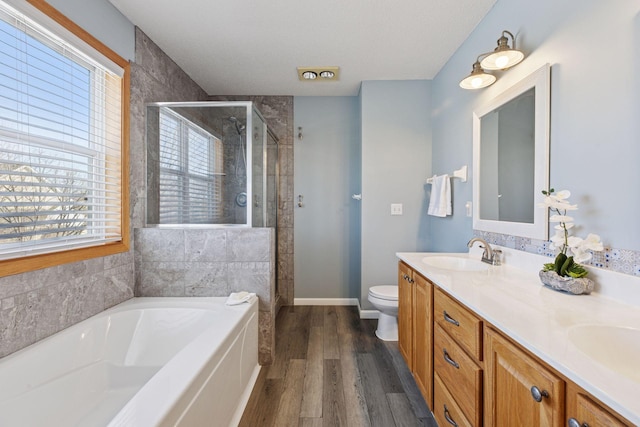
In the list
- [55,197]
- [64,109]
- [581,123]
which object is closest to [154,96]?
[64,109]

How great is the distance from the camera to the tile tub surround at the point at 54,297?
1.24 meters

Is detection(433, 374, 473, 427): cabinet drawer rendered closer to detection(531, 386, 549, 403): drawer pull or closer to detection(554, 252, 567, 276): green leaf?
detection(531, 386, 549, 403): drawer pull

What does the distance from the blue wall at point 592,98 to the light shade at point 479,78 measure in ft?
0.34

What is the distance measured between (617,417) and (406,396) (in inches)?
57.3

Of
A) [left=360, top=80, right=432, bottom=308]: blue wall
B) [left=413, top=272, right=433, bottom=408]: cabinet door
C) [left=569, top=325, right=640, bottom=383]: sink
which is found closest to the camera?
[left=569, top=325, right=640, bottom=383]: sink

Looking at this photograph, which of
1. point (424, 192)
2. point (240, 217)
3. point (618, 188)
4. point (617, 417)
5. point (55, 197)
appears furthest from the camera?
point (424, 192)

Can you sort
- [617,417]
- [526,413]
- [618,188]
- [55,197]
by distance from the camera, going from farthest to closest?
[55,197] → [618,188] → [526,413] → [617,417]

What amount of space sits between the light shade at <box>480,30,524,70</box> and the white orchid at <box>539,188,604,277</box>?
782 mm

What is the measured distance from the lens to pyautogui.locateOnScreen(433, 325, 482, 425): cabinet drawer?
1024mm

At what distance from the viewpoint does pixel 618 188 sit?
103 centimetres

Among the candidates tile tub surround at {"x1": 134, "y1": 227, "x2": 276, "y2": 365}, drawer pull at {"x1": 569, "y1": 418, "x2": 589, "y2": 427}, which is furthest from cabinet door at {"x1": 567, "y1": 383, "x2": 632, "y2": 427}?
tile tub surround at {"x1": 134, "y1": 227, "x2": 276, "y2": 365}

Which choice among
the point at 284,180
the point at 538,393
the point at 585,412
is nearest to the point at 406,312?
the point at 538,393

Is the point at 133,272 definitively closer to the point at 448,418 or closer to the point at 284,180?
the point at 284,180

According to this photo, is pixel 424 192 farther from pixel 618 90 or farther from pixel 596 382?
pixel 596 382
